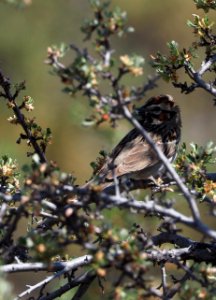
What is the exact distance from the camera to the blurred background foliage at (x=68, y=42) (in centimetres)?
1102

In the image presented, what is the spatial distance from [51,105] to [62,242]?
8398 millimetres

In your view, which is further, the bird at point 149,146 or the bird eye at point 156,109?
the bird eye at point 156,109

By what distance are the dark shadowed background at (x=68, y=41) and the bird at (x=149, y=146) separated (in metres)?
3.90

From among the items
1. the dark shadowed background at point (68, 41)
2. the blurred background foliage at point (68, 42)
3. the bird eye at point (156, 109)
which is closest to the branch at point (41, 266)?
the bird eye at point (156, 109)

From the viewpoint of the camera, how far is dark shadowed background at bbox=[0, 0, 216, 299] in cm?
1102

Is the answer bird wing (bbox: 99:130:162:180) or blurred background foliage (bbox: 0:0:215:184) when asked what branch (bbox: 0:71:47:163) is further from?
blurred background foliage (bbox: 0:0:215:184)

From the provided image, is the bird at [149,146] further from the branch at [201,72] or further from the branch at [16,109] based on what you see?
the branch at [16,109]

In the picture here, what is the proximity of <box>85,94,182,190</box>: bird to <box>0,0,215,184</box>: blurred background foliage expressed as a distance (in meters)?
3.80

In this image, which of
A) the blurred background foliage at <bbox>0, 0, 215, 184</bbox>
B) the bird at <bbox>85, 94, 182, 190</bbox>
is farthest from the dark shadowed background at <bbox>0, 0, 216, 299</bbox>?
the bird at <bbox>85, 94, 182, 190</bbox>

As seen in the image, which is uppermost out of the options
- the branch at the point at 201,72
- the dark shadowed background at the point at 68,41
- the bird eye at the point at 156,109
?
the dark shadowed background at the point at 68,41

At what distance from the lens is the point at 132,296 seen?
2.86 metres

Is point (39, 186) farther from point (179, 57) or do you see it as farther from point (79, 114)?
point (179, 57)

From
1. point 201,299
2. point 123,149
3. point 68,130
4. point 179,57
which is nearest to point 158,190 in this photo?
point 179,57

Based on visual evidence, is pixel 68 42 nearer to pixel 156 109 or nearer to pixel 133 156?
pixel 156 109
